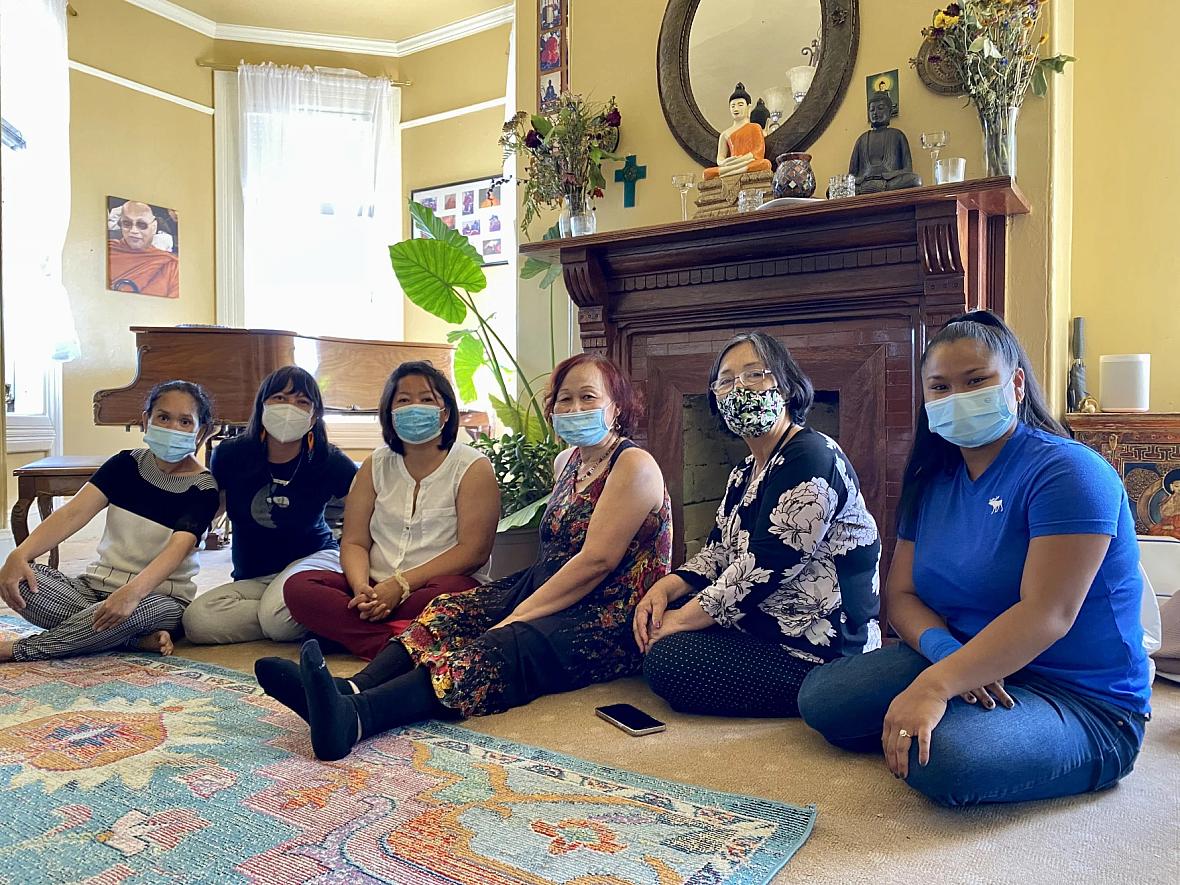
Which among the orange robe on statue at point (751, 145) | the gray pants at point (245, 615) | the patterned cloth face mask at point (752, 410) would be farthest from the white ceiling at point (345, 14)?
the patterned cloth face mask at point (752, 410)

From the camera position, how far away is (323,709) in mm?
1667

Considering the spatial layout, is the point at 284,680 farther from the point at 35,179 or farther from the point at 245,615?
the point at 35,179

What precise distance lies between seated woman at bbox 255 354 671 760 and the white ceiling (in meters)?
4.24

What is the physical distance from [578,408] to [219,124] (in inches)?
185

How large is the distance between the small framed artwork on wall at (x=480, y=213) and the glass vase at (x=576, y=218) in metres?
2.27

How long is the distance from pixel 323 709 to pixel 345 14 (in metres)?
5.27

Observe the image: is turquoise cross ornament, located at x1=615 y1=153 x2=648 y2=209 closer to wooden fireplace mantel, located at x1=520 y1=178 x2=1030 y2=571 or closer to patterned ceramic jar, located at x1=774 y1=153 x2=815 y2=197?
wooden fireplace mantel, located at x1=520 y1=178 x2=1030 y2=571

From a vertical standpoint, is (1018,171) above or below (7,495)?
above

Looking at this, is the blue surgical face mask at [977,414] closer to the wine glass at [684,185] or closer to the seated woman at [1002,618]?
the seated woman at [1002,618]

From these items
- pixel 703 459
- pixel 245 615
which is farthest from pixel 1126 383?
pixel 245 615

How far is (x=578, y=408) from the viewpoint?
2.29 meters

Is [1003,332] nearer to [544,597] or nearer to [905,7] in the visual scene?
[544,597]

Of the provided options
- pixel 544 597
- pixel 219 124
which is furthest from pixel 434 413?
pixel 219 124

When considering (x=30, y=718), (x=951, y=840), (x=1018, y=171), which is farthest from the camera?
(x=1018, y=171)
